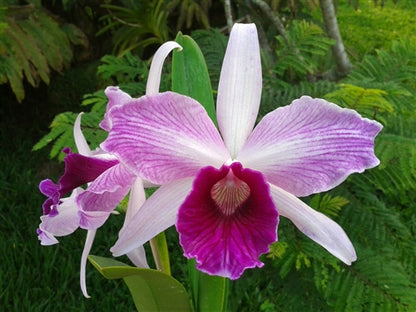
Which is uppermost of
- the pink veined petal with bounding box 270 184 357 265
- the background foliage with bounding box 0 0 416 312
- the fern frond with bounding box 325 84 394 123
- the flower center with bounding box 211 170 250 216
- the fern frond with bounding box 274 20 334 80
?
the flower center with bounding box 211 170 250 216

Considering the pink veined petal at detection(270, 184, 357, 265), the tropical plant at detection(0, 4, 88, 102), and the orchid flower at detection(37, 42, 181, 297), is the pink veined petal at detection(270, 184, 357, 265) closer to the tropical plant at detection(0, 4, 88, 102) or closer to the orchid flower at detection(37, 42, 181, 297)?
the orchid flower at detection(37, 42, 181, 297)

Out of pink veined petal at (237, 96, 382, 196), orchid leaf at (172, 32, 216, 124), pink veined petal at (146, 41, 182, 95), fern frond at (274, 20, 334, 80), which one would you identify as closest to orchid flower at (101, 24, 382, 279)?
pink veined petal at (237, 96, 382, 196)

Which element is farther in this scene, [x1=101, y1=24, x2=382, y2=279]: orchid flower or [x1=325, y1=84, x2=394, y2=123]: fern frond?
[x1=325, y1=84, x2=394, y2=123]: fern frond

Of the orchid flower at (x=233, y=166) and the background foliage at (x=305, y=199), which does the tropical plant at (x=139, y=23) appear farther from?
the orchid flower at (x=233, y=166)

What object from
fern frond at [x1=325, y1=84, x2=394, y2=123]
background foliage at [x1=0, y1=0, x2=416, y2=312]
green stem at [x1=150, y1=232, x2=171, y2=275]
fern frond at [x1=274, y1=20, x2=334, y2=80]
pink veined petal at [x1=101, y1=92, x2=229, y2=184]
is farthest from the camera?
fern frond at [x1=274, y1=20, x2=334, y2=80]

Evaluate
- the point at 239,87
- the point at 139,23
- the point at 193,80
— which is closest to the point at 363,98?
the point at 193,80

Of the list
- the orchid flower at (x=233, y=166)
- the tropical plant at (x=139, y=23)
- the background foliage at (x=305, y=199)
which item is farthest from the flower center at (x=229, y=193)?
the tropical plant at (x=139, y=23)

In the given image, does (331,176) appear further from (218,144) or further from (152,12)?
(152,12)
